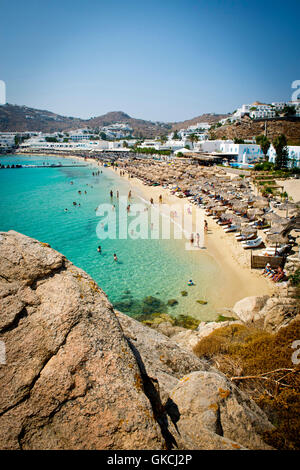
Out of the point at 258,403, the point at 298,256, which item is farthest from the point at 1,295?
the point at 298,256

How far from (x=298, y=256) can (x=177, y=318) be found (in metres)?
9.00

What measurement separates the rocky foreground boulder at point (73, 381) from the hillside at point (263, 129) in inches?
3639

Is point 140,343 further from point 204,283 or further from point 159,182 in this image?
point 159,182

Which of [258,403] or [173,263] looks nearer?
[258,403]

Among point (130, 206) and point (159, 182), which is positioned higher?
point (159, 182)

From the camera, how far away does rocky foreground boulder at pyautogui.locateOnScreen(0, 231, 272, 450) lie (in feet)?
8.46

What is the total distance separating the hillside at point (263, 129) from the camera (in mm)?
83625

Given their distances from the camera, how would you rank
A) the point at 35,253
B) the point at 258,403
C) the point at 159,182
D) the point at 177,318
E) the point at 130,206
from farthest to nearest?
the point at 159,182, the point at 130,206, the point at 177,318, the point at 258,403, the point at 35,253

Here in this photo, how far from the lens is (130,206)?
34188mm

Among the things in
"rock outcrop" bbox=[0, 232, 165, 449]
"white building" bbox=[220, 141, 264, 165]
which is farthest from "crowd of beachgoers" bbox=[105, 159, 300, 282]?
"white building" bbox=[220, 141, 264, 165]

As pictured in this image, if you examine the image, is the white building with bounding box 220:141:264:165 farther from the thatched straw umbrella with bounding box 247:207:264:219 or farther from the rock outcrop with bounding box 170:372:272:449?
the rock outcrop with bounding box 170:372:272:449

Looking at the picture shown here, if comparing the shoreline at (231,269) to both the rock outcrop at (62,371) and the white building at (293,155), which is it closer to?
the rock outcrop at (62,371)

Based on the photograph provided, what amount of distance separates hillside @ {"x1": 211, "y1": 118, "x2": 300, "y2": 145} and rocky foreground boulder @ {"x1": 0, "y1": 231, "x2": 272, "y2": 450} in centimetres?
9243

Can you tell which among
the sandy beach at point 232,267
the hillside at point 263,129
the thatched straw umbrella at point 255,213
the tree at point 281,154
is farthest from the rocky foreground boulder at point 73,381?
the hillside at point 263,129
